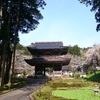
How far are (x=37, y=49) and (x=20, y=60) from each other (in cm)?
2331

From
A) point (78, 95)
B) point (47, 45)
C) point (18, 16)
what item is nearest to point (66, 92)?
point (78, 95)


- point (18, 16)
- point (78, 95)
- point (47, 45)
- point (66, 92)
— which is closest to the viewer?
point (78, 95)

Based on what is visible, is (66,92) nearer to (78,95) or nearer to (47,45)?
(78,95)

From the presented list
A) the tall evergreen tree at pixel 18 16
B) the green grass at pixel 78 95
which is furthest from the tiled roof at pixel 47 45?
the green grass at pixel 78 95

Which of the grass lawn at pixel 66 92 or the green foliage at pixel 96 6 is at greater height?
the green foliage at pixel 96 6

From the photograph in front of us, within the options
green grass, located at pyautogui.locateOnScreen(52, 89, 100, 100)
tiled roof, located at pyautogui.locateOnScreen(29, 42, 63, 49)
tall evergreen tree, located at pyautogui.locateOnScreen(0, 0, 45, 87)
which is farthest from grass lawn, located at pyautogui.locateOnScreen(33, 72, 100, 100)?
tiled roof, located at pyautogui.locateOnScreen(29, 42, 63, 49)

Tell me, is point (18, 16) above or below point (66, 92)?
above

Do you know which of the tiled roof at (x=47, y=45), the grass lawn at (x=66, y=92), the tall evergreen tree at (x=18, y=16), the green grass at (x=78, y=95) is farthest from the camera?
the tiled roof at (x=47, y=45)

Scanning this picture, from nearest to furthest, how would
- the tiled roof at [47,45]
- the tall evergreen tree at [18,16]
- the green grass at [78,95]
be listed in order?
the green grass at [78,95] < the tall evergreen tree at [18,16] < the tiled roof at [47,45]

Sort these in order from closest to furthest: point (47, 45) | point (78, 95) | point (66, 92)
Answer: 1. point (78, 95)
2. point (66, 92)
3. point (47, 45)

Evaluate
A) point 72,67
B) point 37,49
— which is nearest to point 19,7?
point 37,49

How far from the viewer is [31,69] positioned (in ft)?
260

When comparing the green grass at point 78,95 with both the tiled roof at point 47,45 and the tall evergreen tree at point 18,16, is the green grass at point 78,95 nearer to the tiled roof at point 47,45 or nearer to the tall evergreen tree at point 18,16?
the tall evergreen tree at point 18,16

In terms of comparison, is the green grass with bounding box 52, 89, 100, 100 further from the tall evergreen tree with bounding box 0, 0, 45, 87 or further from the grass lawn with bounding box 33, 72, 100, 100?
the tall evergreen tree with bounding box 0, 0, 45, 87
